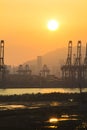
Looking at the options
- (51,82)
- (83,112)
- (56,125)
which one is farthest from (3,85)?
(56,125)

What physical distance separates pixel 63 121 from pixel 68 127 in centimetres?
221

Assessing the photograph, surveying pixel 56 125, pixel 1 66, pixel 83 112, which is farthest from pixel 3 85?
pixel 56 125

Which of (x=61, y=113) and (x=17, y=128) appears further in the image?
(x=61, y=113)

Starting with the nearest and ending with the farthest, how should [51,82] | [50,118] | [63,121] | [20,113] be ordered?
[63,121]
[50,118]
[20,113]
[51,82]

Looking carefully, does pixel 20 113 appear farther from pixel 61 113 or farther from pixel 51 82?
pixel 51 82

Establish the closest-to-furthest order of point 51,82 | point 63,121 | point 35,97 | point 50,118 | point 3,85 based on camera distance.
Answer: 1. point 63,121
2. point 50,118
3. point 35,97
4. point 3,85
5. point 51,82

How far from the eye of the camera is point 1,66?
103 m

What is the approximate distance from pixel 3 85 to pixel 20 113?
7326 cm

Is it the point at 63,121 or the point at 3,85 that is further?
the point at 3,85

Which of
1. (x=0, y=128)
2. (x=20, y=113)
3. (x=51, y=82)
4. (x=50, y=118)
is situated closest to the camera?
(x=0, y=128)

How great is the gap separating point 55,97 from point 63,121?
22.5m

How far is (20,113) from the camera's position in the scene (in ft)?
96.0

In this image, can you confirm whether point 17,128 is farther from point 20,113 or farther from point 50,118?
point 20,113

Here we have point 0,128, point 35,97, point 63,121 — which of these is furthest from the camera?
point 35,97
